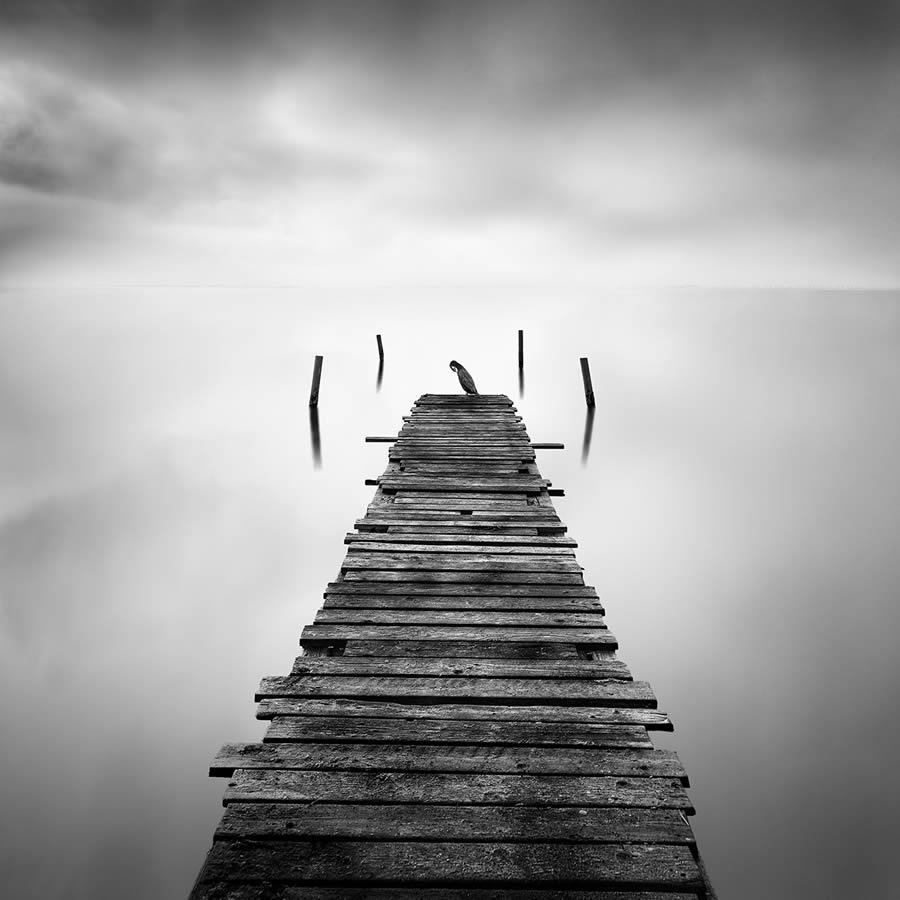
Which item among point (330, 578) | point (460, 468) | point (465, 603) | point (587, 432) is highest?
point (587, 432)

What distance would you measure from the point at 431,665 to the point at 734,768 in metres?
3.14

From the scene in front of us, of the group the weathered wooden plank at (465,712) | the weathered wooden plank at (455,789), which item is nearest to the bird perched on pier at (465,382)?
the weathered wooden plank at (465,712)

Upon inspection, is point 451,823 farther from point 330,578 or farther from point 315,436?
point 315,436

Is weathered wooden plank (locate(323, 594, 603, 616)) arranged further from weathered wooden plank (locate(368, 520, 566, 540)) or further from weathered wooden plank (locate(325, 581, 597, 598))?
weathered wooden plank (locate(368, 520, 566, 540))

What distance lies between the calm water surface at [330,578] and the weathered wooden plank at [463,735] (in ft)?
6.87

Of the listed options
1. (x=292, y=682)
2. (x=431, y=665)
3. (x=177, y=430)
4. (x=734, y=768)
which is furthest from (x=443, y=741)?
(x=177, y=430)

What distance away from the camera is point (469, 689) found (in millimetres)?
3324

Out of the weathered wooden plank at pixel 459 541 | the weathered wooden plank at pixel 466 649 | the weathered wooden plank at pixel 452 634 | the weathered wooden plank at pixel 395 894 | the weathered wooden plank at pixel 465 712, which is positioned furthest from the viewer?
the weathered wooden plank at pixel 459 541

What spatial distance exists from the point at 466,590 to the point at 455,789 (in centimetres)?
201

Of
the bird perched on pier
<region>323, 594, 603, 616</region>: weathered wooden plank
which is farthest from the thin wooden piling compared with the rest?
<region>323, 594, 603, 616</region>: weathered wooden plank

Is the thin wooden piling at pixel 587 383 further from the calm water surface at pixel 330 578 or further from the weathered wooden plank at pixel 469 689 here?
the weathered wooden plank at pixel 469 689

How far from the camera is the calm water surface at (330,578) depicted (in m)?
4.50

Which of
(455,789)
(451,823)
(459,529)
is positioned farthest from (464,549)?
(451,823)

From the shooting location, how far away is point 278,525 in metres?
10.6
